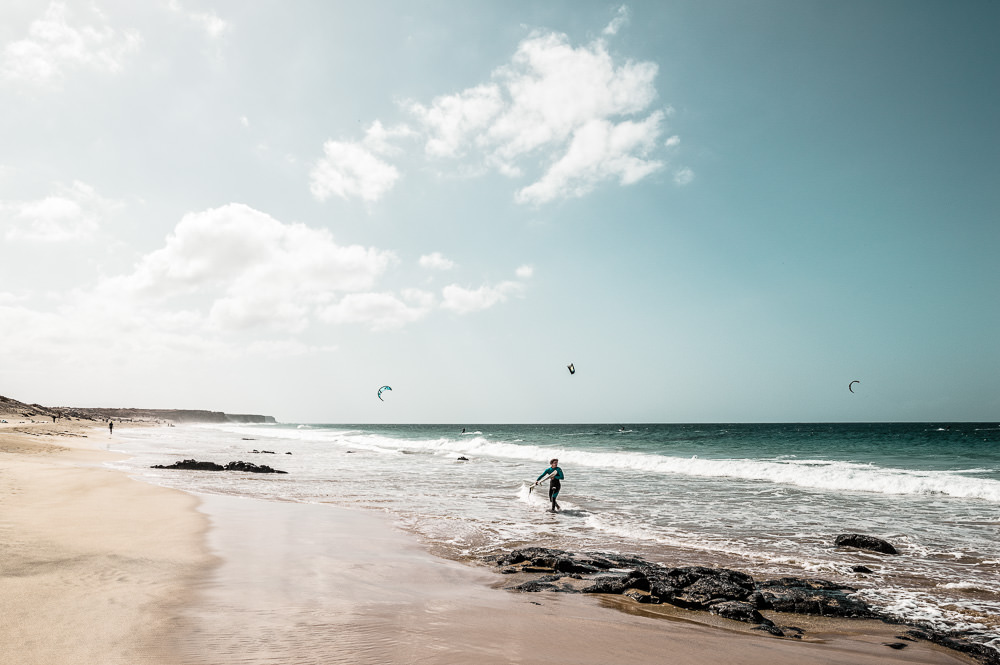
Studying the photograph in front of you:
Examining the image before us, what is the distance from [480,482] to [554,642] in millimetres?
17914

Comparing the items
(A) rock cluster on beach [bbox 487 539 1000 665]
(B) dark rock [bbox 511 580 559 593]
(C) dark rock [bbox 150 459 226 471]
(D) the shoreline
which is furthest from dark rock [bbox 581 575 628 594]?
(C) dark rock [bbox 150 459 226 471]

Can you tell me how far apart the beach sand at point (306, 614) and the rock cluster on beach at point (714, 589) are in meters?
0.26

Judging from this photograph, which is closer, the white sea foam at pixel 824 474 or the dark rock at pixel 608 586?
the dark rock at pixel 608 586

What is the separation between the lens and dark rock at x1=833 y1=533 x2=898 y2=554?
1067cm

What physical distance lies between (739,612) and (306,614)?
552 cm

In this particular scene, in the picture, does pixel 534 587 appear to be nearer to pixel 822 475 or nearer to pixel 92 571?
pixel 92 571

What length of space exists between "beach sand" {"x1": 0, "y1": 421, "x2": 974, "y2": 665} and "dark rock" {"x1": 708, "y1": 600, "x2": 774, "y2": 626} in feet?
0.76

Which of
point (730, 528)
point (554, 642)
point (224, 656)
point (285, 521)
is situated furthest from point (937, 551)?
point (285, 521)

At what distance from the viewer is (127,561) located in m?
7.54

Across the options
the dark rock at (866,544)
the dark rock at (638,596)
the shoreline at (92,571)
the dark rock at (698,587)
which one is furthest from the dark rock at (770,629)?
the shoreline at (92,571)

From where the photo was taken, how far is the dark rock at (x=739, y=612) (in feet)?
21.6

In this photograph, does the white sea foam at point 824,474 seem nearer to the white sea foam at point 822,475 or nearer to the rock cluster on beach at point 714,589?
the white sea foam at point 822,475

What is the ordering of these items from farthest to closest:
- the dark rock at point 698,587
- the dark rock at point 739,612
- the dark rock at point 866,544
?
the dark rock at point 866,544 < the dark rock at point 698,587 < the dark rock at point 739,612

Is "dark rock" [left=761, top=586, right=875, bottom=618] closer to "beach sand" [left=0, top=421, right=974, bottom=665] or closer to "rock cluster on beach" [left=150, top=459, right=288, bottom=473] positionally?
"beach sand" [left=0, top=421, right=974, bottom=665]
